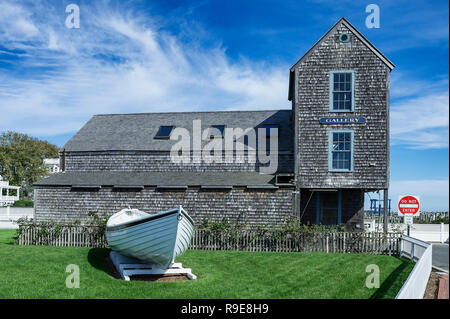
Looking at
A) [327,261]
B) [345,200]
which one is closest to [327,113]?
[345,200]

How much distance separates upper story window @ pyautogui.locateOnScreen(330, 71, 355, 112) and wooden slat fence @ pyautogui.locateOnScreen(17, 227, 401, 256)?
6.71 metres

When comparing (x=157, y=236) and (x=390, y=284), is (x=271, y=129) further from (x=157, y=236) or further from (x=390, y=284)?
(x=157, y=236)

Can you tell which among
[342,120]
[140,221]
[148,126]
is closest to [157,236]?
→ [140,221]

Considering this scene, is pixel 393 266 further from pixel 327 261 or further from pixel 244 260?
pixel 244 260

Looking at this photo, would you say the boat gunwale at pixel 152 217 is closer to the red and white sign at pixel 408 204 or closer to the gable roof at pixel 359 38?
the red and white sign at pixel 408 204

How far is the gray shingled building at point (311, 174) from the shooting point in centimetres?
2047

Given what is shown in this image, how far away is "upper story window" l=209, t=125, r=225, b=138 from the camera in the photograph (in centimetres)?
2519

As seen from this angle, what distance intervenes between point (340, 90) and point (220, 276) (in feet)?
41.3

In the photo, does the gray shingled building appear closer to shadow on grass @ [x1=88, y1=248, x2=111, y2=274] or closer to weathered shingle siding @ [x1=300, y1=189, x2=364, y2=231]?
weathered shingle siding @ [x1=300, y1=189, x2=364, y2=231]

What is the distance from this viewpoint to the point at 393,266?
47.7 ft

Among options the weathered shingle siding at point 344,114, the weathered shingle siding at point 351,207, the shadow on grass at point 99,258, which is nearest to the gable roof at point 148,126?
the weathered shingle siding at point 344,114

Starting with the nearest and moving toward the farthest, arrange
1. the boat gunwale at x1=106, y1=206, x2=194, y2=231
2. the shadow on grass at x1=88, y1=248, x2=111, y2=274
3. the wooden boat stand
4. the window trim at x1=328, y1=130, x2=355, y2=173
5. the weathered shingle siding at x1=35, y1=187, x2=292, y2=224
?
1. the boat gunwale at x1=106, y1=206, x2=194, y2=231
2. the wooden boat stand
3. the shadow on grass at x1=88, y1=248, x2=111, y2=274
4. the weathered shingle siding at x1=35, y1=187, x2=292, y2=224
5. the window trim at x1=328, y1=130, x2=355, y2=173

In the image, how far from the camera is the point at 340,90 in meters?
21.0

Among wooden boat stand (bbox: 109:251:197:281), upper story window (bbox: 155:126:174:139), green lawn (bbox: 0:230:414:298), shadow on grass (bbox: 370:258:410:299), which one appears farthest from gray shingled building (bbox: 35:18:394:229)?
wooden boat stand (bbox: 109:251:197:281)
